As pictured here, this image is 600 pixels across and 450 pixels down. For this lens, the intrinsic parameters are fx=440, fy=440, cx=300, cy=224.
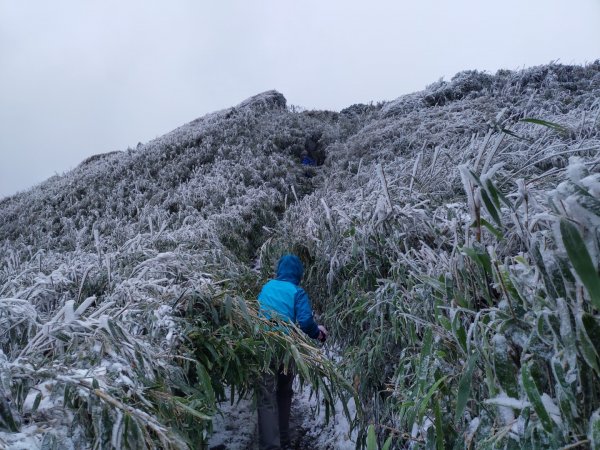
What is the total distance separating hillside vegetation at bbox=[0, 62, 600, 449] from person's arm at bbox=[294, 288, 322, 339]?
307mm

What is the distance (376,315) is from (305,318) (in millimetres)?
790

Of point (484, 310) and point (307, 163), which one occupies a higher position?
point (307, 163)

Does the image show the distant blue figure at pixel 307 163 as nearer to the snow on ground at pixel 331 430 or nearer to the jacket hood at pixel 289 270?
the jacket hood at pixel 289 270

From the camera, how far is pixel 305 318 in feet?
12.7

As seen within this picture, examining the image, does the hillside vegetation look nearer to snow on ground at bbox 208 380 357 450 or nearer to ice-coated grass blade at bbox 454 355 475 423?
ice-coated grass blade at bbox 454 355 475 423

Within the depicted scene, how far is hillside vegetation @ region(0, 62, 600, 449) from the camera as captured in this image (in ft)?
4.22

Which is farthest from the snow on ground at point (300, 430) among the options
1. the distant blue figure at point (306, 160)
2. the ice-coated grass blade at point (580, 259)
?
the distant blue figure at point (306, 160)

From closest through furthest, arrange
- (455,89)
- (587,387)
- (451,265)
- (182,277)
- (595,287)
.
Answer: (595,287) < (587,387) < (451,265) < (182,277) < (455,89)

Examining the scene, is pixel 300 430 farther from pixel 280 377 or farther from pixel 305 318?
pixel 305 318

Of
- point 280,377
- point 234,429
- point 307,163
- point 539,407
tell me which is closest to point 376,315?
point 280,377

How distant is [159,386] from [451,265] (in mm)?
1456

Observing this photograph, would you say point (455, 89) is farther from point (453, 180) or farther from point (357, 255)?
point (357, 255)

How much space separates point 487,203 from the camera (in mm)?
1489

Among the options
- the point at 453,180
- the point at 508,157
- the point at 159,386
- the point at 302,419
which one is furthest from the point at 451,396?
the point at 508,157
